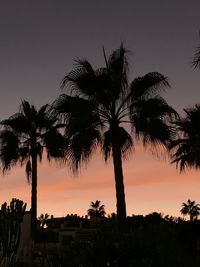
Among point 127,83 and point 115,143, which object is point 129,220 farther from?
point 127,83

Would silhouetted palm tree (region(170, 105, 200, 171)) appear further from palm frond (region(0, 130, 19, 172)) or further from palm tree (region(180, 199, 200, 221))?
palm tree (region(180, 199, 200, 221))

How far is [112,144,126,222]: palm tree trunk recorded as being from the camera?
21203 mm

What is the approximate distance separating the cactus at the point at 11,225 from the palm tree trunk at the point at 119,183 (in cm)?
473

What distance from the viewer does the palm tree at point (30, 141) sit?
29.9 meters

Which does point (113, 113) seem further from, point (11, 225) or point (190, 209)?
point (190, 209)

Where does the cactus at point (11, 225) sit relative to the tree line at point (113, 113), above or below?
below

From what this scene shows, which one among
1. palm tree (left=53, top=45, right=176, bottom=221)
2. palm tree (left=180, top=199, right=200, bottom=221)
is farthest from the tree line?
palm tree (left=180, top=199, right=200, bottom=221)

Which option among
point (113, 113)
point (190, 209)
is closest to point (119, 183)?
point (113, 113)

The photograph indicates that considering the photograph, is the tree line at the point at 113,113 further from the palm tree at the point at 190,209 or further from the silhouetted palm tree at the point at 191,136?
Result: the palm tree at the point at 190,209

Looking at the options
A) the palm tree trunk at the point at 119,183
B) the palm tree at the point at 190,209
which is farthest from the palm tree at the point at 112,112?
the palm tree at the point at 190,209

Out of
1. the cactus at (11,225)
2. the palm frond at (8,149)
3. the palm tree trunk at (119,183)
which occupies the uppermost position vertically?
the palm frond at (8,149)

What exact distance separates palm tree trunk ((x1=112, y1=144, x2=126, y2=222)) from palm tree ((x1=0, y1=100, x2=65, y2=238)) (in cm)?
875

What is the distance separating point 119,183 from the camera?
21531 millimetres

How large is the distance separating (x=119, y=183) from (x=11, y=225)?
18.8 ft
